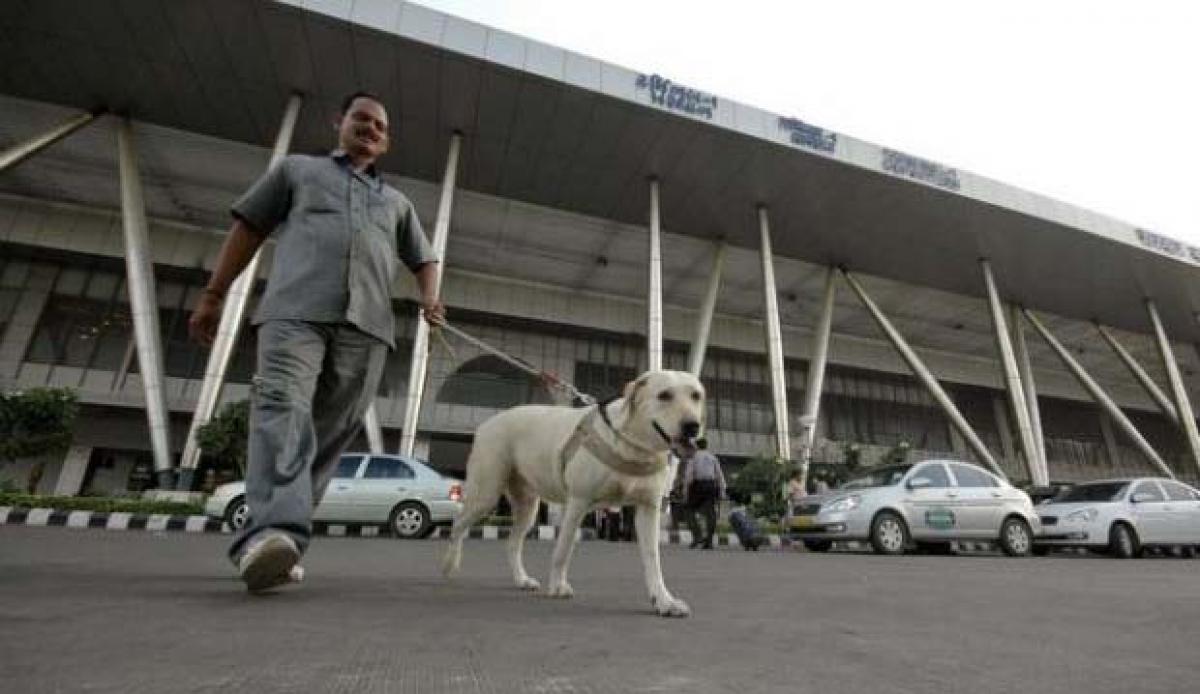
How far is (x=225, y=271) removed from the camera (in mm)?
2738

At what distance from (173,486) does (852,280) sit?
2355cm

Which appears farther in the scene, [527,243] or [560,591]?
[527,243]

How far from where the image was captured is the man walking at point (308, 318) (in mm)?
2303

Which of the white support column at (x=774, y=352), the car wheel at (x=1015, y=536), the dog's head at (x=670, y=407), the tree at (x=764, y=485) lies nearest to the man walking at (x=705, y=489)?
the car wheel at (x=1015, y=536)

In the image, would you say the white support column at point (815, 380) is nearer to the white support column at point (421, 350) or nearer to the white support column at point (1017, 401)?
the white support column at point (1017, 401)

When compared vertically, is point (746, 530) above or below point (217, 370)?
below

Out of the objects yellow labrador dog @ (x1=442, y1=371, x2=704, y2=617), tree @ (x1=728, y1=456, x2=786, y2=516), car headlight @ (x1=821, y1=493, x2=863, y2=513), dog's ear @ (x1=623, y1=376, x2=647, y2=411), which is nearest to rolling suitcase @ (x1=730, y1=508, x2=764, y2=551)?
car headlight @ (x1=821, y1=493, x2=863, y2=513)

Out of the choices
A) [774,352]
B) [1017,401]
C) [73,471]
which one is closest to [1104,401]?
[1017,401]

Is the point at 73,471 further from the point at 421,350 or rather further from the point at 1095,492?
the point at 1095,492

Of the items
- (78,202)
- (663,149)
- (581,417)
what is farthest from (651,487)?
(78,202)

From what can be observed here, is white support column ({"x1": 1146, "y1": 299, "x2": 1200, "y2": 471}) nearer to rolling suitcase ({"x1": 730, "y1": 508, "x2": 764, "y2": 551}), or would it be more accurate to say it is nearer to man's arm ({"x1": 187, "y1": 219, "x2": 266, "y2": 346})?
rolling suitcase ({"x1": 730, "y1": 508, "x2": 764, "y2": 551})

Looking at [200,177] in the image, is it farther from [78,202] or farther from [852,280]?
[852,280]

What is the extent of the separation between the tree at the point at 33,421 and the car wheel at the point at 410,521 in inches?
453

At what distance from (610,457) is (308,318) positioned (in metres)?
A: 1.43
